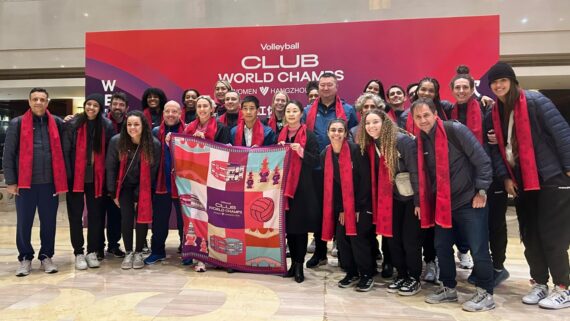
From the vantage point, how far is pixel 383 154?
2781 mm

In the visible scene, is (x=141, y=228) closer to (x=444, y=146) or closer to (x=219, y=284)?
(x=219, y=284)

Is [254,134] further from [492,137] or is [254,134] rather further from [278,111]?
[492,137]

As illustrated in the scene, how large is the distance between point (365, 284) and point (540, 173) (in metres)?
1.49

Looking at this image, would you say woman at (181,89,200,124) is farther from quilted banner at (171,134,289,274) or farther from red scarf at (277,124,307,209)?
red scarf at (277,124,307,209)

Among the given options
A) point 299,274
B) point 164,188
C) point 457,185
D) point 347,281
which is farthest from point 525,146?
point 164,188

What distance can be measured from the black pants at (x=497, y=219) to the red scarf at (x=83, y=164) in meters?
3.45

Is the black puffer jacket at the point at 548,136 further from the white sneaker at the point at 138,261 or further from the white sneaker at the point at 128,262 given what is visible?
the white sneaker at the point at 128,262

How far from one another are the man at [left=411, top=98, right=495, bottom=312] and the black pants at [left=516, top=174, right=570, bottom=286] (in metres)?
0.41

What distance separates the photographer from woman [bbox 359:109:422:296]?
2.74 meters

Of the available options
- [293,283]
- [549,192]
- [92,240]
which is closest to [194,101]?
[92,240]

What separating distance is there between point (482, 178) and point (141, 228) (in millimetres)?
2960

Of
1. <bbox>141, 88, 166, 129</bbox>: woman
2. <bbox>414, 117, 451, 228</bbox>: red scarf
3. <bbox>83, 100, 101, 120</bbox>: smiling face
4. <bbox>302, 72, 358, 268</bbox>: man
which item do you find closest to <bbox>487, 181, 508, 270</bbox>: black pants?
<bbox>414, 117, 451, 228</bbox>: red scarf

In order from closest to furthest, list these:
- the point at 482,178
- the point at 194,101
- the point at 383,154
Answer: the point at 482,178 → the point at 383,154 → the point at 194,101

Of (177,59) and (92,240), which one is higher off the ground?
(177,59)
